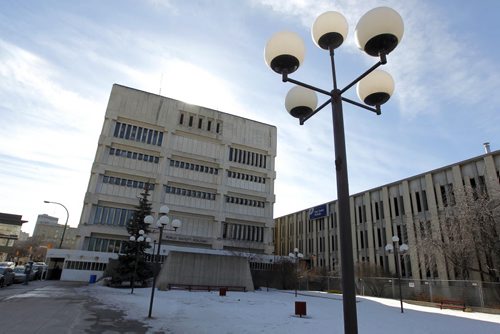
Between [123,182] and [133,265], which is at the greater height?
[123,182]

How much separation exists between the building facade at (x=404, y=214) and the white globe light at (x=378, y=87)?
1952cm

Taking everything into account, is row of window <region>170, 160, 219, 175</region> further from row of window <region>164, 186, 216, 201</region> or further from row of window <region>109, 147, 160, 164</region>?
row of window <region>164, 186, 216, 201</region>

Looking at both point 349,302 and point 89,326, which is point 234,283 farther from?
point 349,302

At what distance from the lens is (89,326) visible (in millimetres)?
9547

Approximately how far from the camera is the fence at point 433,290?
20859 millimetres

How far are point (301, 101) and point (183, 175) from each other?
4498cm

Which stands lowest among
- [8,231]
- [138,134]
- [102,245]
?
[102,245]

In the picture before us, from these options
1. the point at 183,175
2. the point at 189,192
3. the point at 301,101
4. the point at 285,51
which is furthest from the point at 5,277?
the point at 183,175

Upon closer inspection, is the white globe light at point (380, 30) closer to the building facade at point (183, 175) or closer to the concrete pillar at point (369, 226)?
the concrete pillar at point (369, 226)

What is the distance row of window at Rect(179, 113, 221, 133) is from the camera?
52088mm

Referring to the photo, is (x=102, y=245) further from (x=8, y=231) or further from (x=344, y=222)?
(x=8, y=231)

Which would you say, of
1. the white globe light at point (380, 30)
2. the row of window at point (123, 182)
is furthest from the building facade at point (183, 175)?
the white globe light at point (380, 30)

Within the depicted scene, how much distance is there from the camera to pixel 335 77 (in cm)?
505

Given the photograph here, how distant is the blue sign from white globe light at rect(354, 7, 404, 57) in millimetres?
48756
